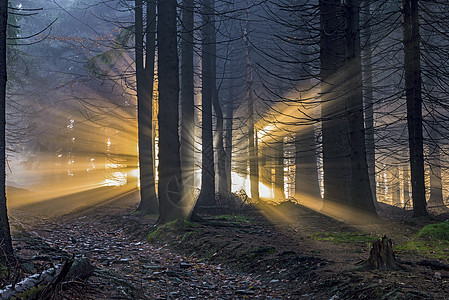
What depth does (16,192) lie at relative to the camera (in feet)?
88.2

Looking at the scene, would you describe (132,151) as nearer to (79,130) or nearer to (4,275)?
(79,130)

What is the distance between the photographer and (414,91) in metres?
11.3

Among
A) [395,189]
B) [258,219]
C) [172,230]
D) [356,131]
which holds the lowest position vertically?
[395,189]

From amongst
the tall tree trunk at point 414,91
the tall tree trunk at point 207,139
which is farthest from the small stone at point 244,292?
the tall tree trunk at point 207,139

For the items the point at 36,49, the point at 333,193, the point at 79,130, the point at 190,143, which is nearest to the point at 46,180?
the point at 79,130

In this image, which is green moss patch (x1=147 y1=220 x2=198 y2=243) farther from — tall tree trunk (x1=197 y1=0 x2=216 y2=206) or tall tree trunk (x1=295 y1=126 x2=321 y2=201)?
tall tree trunk (x1=295 y1=126 x2=321 y2=201)

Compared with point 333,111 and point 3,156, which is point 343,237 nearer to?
point 333,111

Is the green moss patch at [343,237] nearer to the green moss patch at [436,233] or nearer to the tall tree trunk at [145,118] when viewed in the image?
the green moss patch at [436,233]

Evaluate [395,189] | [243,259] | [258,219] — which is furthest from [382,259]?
[395,189]

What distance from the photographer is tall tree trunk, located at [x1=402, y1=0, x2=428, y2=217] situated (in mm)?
11164

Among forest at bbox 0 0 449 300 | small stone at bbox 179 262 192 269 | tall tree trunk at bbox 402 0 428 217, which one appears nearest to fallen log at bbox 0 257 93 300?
forest at bbox 0 0 449 300

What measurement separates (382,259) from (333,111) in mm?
7171

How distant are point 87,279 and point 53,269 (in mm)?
949

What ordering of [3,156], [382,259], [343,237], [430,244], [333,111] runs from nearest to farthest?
[382,259] → [3,156] → [430,244] → [343,237] → [333,111]
